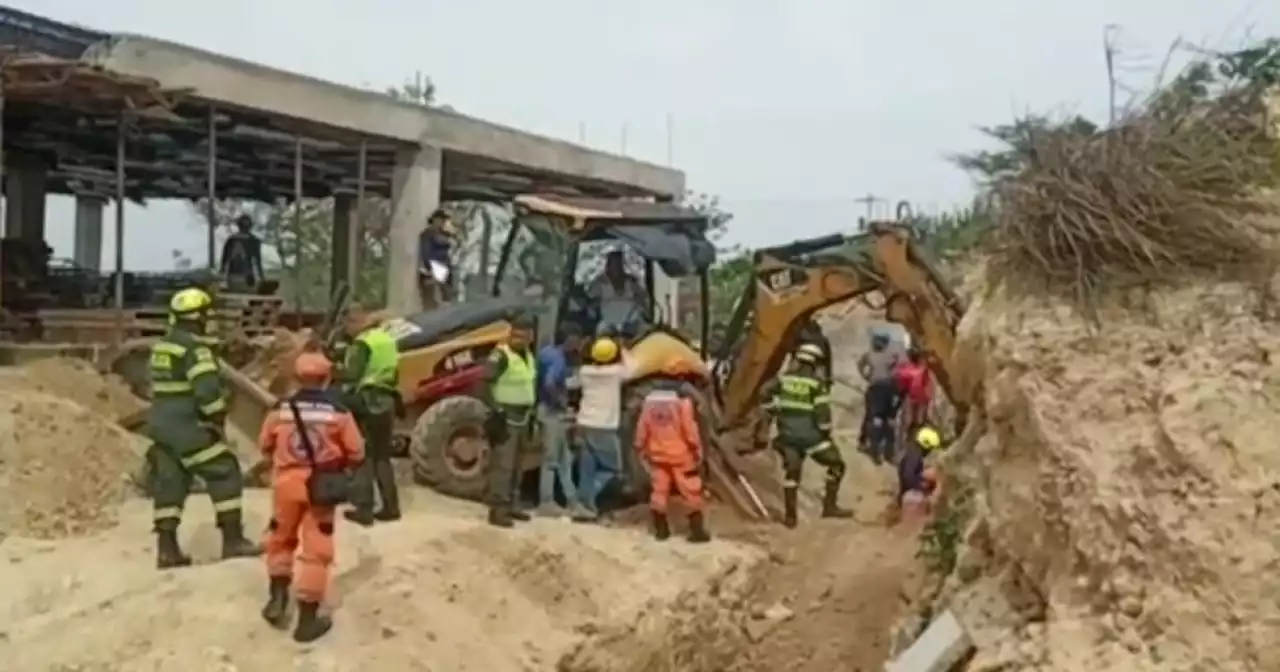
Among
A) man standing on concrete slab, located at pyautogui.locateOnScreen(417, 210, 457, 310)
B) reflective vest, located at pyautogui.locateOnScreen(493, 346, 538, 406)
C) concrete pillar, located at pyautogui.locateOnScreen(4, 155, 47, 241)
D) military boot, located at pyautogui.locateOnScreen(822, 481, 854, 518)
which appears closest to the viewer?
reflective vest, located at pyautogui.locateOnScreen(493, 346, 538, 406)

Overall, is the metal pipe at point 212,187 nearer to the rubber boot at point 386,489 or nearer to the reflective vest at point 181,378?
the rubber boot at point 386,489

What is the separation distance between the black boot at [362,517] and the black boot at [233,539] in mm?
1194

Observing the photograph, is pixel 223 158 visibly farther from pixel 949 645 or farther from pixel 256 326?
pixel 949 645

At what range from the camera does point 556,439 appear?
12586mm

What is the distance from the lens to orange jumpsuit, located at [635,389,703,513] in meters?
11.8

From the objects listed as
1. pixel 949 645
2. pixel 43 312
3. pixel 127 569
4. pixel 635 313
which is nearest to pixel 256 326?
pixel 43 312

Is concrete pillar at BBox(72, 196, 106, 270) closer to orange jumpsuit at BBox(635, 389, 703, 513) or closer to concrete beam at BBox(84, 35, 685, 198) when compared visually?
concrete beam at BBox(84, 35, 685, 198)

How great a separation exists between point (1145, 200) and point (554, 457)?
21.4ft

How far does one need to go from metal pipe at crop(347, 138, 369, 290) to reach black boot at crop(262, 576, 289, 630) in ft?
36.8

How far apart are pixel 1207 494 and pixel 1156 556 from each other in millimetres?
297

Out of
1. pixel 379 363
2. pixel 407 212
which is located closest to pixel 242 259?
pixel 407 212

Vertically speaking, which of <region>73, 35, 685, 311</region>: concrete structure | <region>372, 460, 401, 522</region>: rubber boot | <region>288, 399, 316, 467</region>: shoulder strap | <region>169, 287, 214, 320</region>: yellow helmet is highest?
<region>73, 35, 685, 311</region>: concrete structure

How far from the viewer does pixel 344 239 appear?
2536 centimetres

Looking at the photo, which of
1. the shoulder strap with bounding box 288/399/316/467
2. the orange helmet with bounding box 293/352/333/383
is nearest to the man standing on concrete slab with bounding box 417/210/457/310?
the orange helmet with bounding box 293/352/333/383
